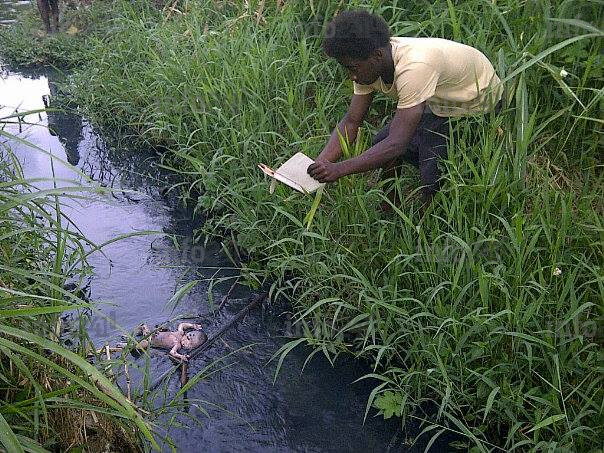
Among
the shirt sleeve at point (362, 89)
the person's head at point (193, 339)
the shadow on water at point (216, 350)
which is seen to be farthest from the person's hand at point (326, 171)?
the person's head at point (193, 339)

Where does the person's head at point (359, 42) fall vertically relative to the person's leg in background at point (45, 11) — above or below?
above

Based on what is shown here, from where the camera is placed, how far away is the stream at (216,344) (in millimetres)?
2621

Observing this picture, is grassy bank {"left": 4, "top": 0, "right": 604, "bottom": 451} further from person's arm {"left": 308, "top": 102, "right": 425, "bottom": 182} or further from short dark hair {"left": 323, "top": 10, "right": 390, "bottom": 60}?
short dark hair {"left": 323, "top": 10, "right": 390, "bottom": 60}

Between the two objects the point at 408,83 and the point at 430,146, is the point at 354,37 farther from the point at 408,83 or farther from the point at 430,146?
the point at 430,146

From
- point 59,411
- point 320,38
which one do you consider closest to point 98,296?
point 59,411

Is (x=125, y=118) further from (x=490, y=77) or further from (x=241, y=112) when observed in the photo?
(x=490, y=77)

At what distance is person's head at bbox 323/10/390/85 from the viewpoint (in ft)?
8.98

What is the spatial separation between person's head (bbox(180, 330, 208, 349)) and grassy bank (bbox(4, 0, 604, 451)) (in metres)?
0.52

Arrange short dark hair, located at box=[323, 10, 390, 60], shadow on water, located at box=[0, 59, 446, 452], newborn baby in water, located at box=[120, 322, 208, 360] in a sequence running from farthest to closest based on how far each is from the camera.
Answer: newborn baby in water, located at box=[120, 322, 208, 360]
short dark hair, located at box=[323, 10, 390, 60]
shadow on water, located at box=[0, 59, 446, 452]

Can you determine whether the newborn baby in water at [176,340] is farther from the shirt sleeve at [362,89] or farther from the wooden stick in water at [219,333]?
the shirt sleeve at [362,89]

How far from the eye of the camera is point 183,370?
2.80 meters

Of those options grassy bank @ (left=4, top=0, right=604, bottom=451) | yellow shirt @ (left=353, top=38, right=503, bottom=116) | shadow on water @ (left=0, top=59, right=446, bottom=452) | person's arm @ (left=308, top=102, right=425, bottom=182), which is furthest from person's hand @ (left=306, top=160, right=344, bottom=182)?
shadow on water @ (left=0, top=59, right=446, bottom=452)

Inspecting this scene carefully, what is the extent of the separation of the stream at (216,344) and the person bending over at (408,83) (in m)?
0.93

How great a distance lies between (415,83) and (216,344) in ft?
5.13
